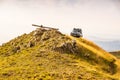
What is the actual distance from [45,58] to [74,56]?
9.42 m

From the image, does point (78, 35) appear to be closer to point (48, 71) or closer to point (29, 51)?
point (29, 51)

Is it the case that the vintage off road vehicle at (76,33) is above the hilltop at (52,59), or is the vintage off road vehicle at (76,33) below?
above

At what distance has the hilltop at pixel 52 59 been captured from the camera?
8581 centimetres

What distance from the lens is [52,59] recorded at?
93.1 meters

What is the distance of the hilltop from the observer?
85.8 metres

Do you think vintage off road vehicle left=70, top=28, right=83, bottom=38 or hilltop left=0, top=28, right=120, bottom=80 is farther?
vintage off road vehicle left=70, top=28, right=83, bottom=38

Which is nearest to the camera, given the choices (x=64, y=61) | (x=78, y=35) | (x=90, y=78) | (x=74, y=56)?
(x=90, y=78)

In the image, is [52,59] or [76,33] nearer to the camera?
[52,59]

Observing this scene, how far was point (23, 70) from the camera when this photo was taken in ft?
289

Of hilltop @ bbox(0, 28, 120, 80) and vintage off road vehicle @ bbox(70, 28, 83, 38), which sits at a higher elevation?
vintage off road vehicle @ bbox(70, 28, 83, 38)

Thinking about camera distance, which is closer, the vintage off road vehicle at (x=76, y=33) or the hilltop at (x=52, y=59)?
the hilltop at (x=52, y=59)

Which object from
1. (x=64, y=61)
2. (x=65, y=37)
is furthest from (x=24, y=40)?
(x=64, y=61)

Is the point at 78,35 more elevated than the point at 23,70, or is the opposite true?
the point at 78,35

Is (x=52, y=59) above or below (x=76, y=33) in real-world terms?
below
